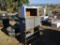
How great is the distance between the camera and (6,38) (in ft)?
26.8

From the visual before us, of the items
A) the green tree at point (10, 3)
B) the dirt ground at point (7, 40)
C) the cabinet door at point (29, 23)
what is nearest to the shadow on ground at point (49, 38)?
the dirt ground at point (7, 40)

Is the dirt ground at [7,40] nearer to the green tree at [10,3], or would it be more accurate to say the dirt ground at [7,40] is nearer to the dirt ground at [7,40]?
the dirt ground at [7,40]

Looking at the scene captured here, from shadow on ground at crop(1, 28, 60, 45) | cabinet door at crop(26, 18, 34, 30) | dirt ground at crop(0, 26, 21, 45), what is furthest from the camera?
cabinet door at crop(26, 18, 34, 30)

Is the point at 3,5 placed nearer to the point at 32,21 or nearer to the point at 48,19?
the point at 48,19

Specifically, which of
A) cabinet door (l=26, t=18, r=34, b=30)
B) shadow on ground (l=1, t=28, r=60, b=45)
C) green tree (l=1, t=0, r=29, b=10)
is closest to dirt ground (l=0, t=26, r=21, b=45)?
shadow on ground (l=1, t=28, r=60, b=45)

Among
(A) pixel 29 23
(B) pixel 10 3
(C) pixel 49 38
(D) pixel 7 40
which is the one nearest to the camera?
(C) pixel 49 38

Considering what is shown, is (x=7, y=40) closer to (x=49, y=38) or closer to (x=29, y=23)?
(x=29, y=23)

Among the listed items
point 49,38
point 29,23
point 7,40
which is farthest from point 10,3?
point 49,38

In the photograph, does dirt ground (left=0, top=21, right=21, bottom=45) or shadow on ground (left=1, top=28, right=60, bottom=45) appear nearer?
shadow on ground (left=1, top=28, right=60, bottom=45)

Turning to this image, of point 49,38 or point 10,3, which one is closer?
point 49,38

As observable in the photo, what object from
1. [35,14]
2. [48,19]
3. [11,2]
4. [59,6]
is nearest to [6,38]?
[35,14]

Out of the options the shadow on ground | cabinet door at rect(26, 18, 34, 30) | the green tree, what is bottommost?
the shadow on ground

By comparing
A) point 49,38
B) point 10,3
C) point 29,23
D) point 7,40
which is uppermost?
point 10,3

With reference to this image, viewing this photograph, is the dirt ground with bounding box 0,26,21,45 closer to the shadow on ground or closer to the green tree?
the shadow on ground
